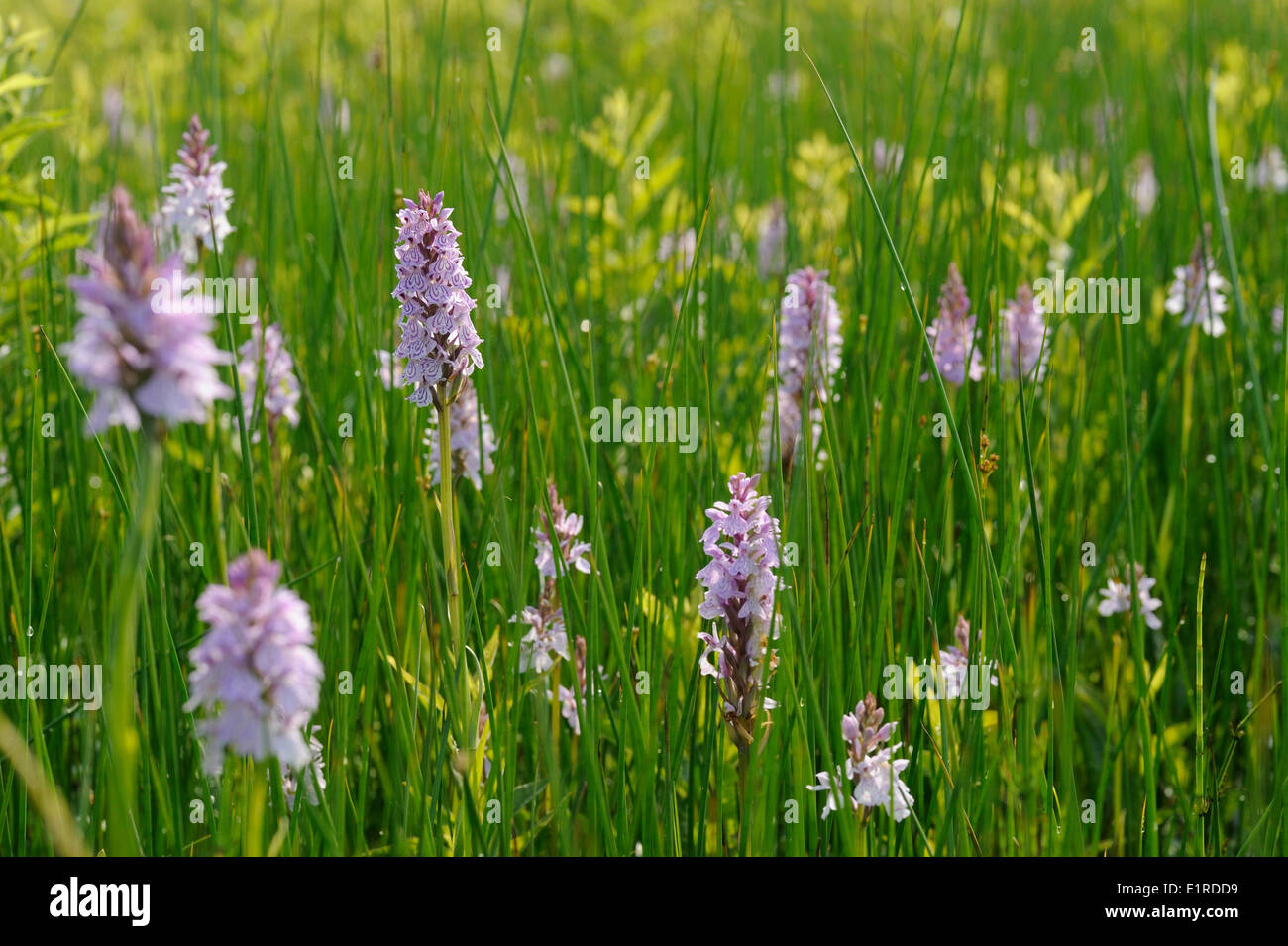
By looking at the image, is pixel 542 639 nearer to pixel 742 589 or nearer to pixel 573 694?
pixel 573 694

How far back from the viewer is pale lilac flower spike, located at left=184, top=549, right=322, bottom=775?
2.62 feet

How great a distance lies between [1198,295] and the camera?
2.89m

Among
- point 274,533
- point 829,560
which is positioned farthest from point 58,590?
point 829,560

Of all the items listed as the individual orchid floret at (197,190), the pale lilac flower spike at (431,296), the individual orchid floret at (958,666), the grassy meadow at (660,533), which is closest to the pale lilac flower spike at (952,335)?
the grassy meadow at (660,533)

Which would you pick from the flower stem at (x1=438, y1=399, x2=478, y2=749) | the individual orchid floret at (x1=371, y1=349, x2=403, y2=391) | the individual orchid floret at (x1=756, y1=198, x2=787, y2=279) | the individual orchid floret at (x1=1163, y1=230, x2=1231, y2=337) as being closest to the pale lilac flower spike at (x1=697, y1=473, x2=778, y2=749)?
the flower stem at (x1=438, y1=399, x2=478, y2=749)

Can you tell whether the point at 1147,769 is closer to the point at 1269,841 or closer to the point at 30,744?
the point at 1269,841

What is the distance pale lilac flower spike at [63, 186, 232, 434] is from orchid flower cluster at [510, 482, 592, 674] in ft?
3.60

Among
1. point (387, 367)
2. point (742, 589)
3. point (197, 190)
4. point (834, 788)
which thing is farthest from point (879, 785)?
point (197, 190)

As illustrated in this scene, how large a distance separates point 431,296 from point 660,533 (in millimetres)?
776

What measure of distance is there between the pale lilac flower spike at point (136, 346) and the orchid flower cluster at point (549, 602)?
3.60 feet

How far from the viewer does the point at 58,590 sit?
2.44 meters

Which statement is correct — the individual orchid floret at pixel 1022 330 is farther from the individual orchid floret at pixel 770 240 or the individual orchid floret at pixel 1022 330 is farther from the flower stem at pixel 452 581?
the flower stem at pixel 452 581

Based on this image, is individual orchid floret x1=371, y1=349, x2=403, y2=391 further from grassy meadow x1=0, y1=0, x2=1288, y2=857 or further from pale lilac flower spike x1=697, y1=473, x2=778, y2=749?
pale lilac flower spike x1=697, y1=473, x2=778, y2=749
